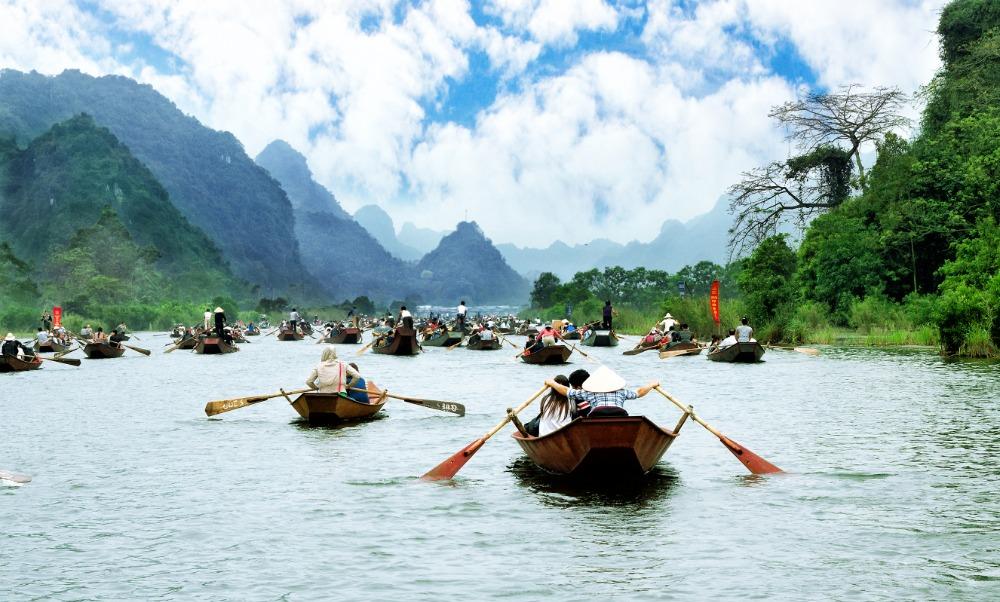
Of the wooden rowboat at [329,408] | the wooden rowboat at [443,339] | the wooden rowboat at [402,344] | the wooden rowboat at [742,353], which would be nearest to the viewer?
the wooden rowboat at [329,408]

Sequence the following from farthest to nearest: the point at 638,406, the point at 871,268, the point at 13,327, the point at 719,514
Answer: the point at 13,327 → the point at 871,268 → the point at 638,406 → the point at 719,514

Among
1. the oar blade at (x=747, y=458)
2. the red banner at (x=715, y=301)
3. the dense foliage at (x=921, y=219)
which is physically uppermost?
the dense foliage at (x=921, y=219)

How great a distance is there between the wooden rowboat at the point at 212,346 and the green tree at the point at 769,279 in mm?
26094

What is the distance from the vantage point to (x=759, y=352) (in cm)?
3647

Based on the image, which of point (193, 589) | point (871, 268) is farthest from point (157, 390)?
point (871, 268)

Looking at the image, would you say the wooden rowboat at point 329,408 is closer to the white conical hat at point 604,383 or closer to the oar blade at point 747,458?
the white conical hat at point 604,383

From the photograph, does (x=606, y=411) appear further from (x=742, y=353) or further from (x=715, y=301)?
(x=715, y=301)

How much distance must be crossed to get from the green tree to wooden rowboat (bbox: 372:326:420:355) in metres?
16.2

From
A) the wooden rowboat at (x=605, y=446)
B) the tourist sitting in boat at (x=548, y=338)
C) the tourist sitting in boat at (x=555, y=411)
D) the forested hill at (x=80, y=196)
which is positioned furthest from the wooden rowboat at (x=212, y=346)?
the forested hill at (x=80, y=196)

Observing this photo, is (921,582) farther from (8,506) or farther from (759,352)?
(759,352)

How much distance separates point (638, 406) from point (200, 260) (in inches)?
5551

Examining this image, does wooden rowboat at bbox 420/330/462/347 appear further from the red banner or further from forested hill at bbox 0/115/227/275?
forested hill at bbox 0/115/227/275

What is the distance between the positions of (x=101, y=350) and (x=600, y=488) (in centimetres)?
3826

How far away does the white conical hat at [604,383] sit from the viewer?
39.2 ft
